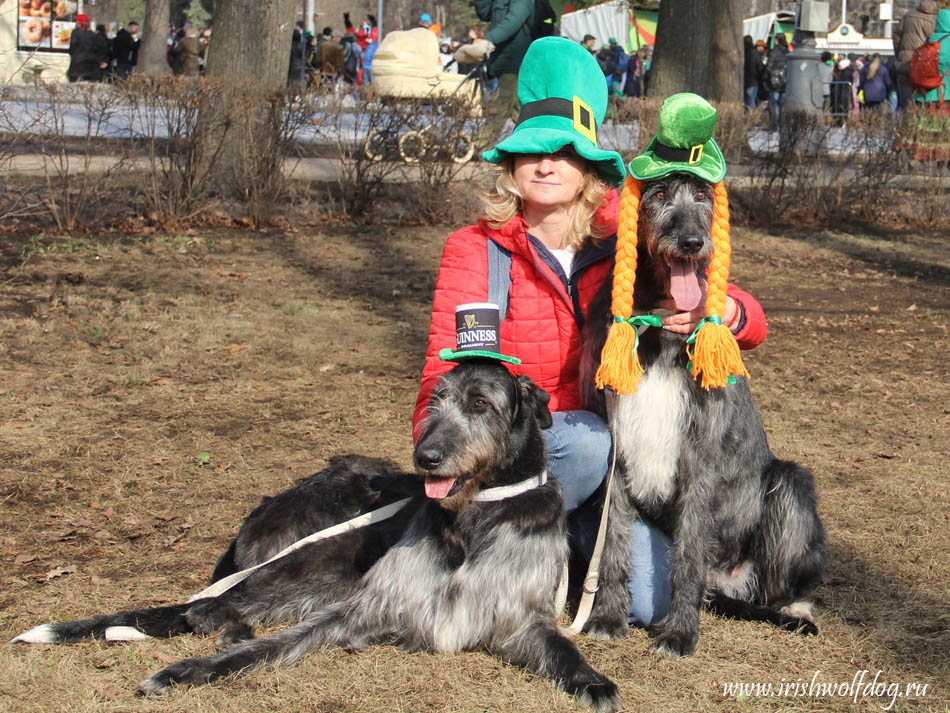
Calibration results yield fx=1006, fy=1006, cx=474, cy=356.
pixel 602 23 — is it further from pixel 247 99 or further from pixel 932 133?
pixel 247 99

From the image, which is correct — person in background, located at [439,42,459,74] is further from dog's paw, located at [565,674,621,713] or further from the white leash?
dog's paw, located at [565,674,621,713]

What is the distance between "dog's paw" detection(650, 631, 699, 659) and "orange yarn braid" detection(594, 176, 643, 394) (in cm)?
92

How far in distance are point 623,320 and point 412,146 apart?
8209 millimetres

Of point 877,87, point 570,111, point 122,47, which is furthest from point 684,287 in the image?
point 122,47

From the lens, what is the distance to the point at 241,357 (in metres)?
7.70

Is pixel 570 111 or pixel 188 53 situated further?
pixel 188 53

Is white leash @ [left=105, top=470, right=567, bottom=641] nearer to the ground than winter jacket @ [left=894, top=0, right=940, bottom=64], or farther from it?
nearer to the ground

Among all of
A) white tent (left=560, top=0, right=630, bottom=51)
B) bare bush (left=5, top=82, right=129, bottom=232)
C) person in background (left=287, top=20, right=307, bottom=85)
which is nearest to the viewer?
bare bush (left=5, top=82, right=129, bottom=232)

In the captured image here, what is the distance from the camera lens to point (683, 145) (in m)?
Answer: 3.54

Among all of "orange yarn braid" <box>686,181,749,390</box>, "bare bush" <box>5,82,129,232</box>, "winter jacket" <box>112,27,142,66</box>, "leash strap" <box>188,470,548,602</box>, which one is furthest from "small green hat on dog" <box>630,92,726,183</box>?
"winter jacket" <box>112,27,142,66</box>

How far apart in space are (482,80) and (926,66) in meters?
6.37

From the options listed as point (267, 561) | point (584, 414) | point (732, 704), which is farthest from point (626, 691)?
point (267, 561)

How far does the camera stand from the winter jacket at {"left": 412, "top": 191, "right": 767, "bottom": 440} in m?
4.05

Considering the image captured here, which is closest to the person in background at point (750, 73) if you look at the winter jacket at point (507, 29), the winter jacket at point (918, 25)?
the winter jacket at point (918, 25)
